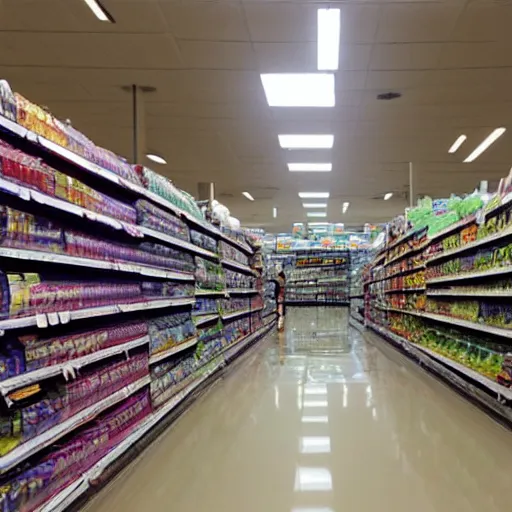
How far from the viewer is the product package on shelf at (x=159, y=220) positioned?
12.0ft

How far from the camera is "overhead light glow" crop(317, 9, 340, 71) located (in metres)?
4.57

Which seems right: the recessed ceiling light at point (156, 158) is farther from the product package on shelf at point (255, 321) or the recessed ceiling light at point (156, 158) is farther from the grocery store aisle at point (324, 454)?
the grocery store aisle at point (324, 454)

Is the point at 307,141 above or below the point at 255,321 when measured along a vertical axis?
above

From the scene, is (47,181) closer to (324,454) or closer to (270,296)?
(324,454)

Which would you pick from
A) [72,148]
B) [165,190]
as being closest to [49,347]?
[72,148]

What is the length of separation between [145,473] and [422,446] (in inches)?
71.9

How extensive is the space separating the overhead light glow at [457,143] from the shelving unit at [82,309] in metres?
5.65

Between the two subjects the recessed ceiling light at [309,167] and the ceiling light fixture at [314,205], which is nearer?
the recessed ceiling light at [309,167]

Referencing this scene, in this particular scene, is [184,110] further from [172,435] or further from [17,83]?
[172,435]

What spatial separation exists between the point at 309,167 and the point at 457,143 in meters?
2.98

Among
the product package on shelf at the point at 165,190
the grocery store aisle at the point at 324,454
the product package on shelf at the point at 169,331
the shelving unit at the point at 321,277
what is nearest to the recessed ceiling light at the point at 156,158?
the product package on shelf at the point at 165,190

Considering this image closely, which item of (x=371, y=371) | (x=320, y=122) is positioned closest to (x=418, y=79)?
(x=320, y=122)

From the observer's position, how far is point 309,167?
34.7 feet

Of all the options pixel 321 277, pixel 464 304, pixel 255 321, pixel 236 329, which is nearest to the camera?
pixel 464 304
